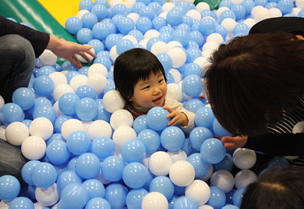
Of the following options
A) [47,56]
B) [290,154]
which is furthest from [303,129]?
[47,56]

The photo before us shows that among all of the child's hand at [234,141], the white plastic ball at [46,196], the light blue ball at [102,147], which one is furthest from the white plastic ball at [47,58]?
the child's hand at [234,141]

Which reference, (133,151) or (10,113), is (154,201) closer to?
(133,151)

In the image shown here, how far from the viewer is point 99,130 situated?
52.2 inches

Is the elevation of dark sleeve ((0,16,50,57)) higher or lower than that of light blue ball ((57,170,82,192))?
higher

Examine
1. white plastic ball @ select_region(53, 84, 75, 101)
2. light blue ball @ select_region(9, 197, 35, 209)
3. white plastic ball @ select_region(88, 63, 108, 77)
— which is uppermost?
white plastic ball @ select_region(88, 63, 108, 77)

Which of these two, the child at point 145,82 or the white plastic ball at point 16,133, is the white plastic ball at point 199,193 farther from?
the white plastic ball at point 16,133

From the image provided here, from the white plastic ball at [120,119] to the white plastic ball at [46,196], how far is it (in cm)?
35

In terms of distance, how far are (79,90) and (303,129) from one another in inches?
35.8

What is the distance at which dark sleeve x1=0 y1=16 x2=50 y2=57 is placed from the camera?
1475 millimetres

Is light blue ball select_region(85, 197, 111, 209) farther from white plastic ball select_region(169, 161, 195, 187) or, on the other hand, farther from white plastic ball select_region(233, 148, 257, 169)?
white plastic ball select_region(233, 148, 257, 169)

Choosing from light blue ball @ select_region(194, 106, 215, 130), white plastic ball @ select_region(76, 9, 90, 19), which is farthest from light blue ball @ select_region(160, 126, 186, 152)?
white plastic ball @ select_region(76, 9, 90, 19)

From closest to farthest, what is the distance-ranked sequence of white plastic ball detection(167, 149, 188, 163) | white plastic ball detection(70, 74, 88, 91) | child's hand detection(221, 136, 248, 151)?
child's hand detection(221, 136, 248, 151) → white plastic ball detection(167, 149, 188, 163) → white plastic ball detection(70, 74, 88, 91)

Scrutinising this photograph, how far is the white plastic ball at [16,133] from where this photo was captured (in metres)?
1.29

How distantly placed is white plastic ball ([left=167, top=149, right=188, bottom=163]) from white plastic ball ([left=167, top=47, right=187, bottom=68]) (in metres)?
0.51
